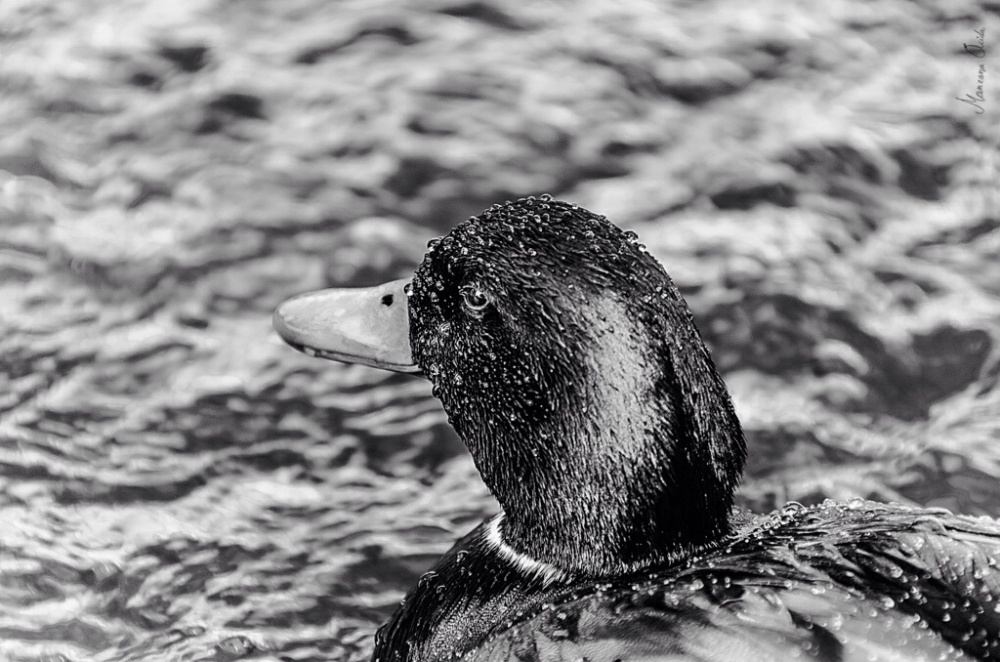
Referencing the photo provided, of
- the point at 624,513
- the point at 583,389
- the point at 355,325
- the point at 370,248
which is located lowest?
the point at 370,248

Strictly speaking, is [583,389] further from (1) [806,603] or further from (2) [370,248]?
(2) [370,248]

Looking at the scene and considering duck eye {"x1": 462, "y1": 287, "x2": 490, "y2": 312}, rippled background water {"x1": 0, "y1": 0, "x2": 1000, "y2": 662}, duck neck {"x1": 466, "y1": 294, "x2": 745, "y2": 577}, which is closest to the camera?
duck neck {"x1": 466, "y1": 294, "x2": 745, "y2": 577}

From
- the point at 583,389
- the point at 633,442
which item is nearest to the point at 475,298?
the point at 583,389

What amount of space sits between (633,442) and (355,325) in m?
0.98

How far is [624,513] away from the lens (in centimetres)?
326

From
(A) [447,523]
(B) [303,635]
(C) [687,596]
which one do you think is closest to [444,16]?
(A) [447,523]

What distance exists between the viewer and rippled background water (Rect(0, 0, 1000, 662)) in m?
4.55

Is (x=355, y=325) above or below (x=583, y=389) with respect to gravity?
below

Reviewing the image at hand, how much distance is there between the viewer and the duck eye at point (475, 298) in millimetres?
3361
